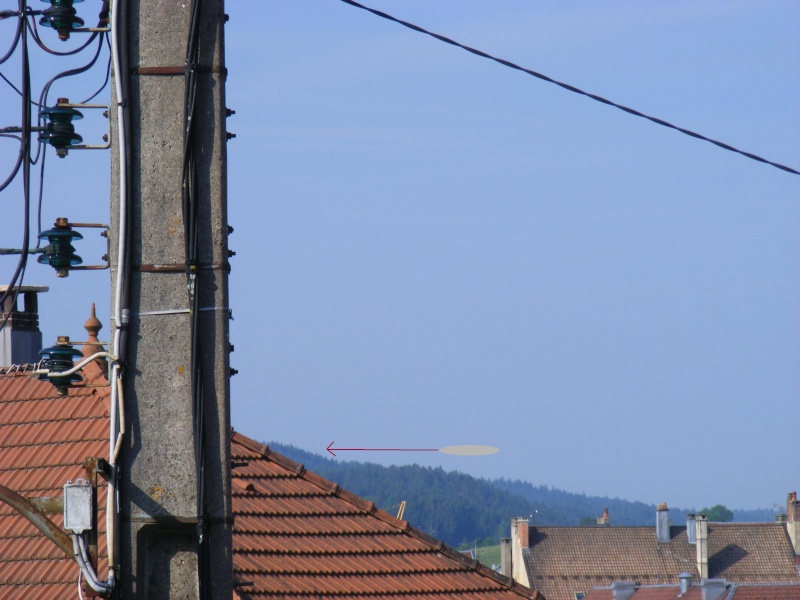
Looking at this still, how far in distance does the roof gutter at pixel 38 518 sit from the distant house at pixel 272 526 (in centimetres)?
505

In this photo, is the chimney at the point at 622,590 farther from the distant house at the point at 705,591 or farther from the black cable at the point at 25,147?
A: the black cable at the point at 25,147

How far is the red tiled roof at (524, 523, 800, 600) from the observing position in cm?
6288

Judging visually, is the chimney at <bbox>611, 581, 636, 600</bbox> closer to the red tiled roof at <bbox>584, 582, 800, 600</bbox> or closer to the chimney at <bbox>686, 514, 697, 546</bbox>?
the red tiled roof at <bbox>584, 582, 800, 600</bbox>

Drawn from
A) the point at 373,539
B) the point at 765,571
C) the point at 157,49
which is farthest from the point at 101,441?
the point at 765,571

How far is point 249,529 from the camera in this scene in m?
12.0

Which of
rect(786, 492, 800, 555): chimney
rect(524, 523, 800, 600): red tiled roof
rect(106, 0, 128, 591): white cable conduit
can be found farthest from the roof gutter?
rect(786, 492, 800, 555): chimney

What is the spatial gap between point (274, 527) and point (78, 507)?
6467mm

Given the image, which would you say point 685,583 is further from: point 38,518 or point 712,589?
point 38,518

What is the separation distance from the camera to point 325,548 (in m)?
12.2

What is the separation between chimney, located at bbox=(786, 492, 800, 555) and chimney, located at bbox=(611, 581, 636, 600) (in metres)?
14.0

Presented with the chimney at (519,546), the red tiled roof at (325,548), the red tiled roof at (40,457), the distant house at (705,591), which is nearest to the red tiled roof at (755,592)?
the distant house at (705,591)

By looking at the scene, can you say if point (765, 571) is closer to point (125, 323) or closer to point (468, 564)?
point (468, 564)

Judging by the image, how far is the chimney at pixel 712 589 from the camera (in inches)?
1865

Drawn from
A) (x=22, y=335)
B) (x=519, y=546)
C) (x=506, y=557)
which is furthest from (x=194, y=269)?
(x=506, y=557)
